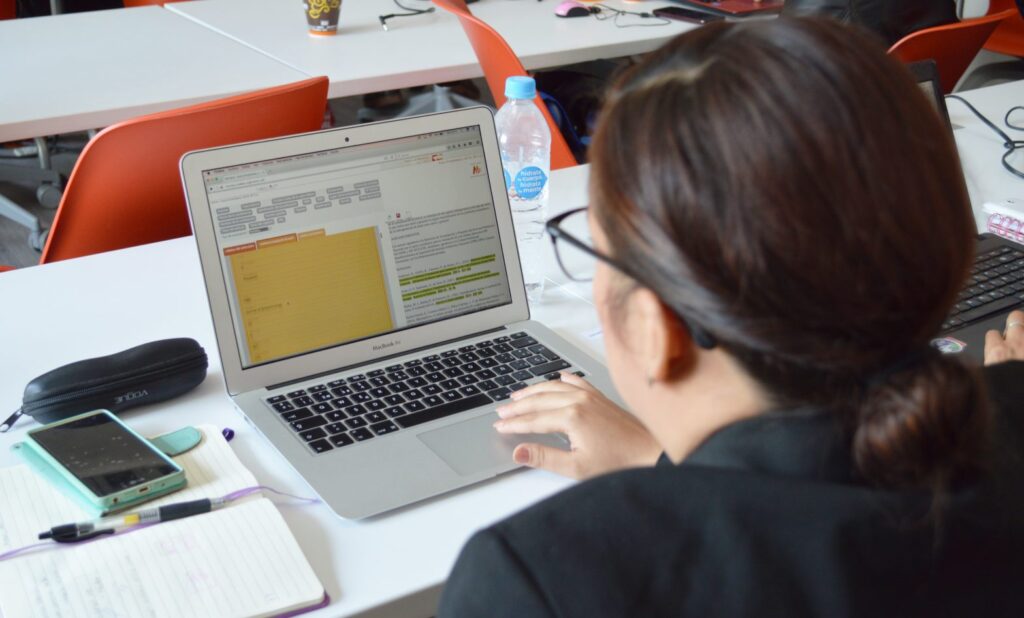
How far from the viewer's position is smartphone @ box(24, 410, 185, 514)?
3.32 ft

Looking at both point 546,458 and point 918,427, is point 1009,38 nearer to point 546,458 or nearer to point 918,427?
point 546,458

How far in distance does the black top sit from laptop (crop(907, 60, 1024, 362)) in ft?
2.22

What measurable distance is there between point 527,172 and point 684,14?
173cm

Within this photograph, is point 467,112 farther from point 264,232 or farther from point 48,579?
point 48,579

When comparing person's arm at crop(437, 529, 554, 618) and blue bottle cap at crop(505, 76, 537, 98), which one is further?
blue bottle cap at crop(505, 76, 537, 98)

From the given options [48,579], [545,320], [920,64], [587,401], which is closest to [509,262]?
[545,320]

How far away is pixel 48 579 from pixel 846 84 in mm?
780

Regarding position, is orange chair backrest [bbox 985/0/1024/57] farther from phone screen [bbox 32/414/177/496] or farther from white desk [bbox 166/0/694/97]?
phone screen [bbox 32/414/177/496]

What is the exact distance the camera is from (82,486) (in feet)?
3.32

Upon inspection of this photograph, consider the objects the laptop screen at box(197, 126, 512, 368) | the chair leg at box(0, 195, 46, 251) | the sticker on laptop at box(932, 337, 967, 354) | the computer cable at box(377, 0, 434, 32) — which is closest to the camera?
the laptop screen at box(197, 126, 512, 368)

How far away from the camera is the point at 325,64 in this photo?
258 cm

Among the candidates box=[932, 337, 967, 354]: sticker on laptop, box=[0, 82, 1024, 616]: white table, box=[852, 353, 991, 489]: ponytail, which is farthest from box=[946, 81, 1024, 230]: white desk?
box=[852, 353, 991, 489]: ponytail

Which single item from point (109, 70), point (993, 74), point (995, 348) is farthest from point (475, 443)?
point (993, 74)

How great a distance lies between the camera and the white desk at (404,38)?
257cm
